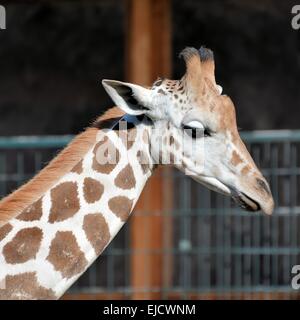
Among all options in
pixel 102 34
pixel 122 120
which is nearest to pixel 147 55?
pixel 102 34

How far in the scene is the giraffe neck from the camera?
5164 mm

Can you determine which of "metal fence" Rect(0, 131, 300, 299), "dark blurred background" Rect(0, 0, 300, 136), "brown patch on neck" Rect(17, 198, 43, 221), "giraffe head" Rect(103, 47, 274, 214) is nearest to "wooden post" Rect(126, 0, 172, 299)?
"metal fence" Rect(0, 131, 300, 299)

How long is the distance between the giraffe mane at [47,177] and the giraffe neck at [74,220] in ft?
0.07

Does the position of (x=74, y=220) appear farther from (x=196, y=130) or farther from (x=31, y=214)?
(x=196, y=130)

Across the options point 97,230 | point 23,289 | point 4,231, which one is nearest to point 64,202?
point 97,230

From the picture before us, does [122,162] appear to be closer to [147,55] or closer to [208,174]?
[208,174]

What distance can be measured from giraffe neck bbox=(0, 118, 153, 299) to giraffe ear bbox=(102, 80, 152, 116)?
8cm

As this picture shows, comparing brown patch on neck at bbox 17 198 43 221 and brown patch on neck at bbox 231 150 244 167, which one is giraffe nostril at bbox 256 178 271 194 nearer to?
brown patch on neck at bbox 231 150 244 167

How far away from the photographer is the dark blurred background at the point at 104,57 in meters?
9.20

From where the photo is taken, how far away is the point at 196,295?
7949 mm

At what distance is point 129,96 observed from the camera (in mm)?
5371

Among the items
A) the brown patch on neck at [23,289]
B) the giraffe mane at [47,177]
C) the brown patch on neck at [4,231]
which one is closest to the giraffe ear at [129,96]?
the giraffe mane at [47,177]

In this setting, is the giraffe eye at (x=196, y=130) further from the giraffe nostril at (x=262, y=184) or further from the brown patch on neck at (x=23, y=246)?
the brown patch on neck at (x=23, y=246)

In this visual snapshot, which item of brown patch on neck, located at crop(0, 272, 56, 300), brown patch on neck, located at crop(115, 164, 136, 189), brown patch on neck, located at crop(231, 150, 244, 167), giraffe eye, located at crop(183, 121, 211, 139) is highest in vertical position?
giraffe eye, located at crop(183, 121, 211, 139)
